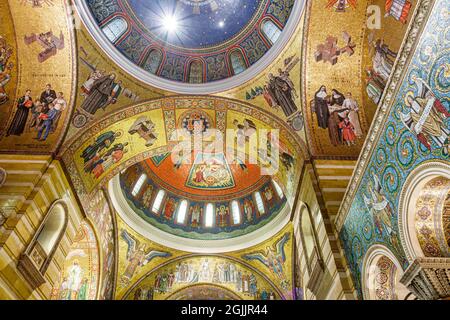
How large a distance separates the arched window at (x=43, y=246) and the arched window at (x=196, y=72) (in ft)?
20.9

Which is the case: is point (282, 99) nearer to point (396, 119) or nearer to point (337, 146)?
point (337, 146)

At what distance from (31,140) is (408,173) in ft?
33.7

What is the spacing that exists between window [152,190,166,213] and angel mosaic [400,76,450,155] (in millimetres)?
15039

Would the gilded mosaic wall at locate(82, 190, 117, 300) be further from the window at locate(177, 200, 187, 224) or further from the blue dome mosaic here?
the blue dome mosaic

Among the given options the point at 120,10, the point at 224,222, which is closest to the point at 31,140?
the point at 120,10

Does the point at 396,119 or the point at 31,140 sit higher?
the point at 31,140

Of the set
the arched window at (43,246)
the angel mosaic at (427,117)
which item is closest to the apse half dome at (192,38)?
the arched window at (43,246)

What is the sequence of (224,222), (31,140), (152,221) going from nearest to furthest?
(31,140) < (152,221) < (224,222)

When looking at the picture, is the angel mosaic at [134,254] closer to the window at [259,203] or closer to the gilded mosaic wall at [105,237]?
the gilded mosaic wall at [105,237]

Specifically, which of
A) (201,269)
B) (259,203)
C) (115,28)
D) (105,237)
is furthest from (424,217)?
(201,269)

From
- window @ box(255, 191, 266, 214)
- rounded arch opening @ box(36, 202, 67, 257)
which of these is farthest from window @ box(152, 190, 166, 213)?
rounded arch opening @ box(36, 202, 67, 257)

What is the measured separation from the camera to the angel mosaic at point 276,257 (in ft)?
51.8
